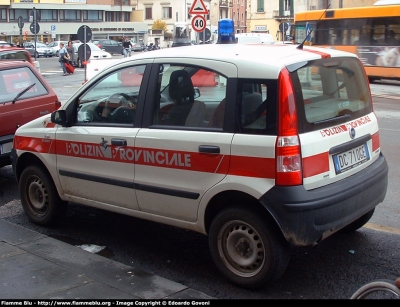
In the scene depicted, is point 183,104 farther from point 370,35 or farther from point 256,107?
point 370,35

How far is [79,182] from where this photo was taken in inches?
216

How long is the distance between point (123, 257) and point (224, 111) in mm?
1717

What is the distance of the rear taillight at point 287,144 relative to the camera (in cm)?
409

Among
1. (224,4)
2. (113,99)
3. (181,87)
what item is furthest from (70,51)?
(224,4)

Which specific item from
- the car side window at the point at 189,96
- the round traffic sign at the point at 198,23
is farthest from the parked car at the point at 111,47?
the car side window at the point at 189,96

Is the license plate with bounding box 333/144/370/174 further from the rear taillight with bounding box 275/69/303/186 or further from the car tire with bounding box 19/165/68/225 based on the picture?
the car tire with bounding box 19/165/68/225

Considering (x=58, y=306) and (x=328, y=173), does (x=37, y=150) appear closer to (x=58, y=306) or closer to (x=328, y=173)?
(x=58, y=306)

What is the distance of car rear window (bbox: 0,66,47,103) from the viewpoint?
7934mm

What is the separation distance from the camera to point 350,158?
4555 millimetres

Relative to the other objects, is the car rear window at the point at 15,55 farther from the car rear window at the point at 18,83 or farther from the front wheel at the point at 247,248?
the front wheel at the point at 247,248

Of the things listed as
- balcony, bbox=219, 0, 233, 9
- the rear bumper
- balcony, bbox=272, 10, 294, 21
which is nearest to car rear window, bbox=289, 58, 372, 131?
the rear bumper

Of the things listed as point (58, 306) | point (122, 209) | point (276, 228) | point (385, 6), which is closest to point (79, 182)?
point (122, 209)

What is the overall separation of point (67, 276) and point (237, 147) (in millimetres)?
1632

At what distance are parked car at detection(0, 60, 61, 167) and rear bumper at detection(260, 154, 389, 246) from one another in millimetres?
4546
